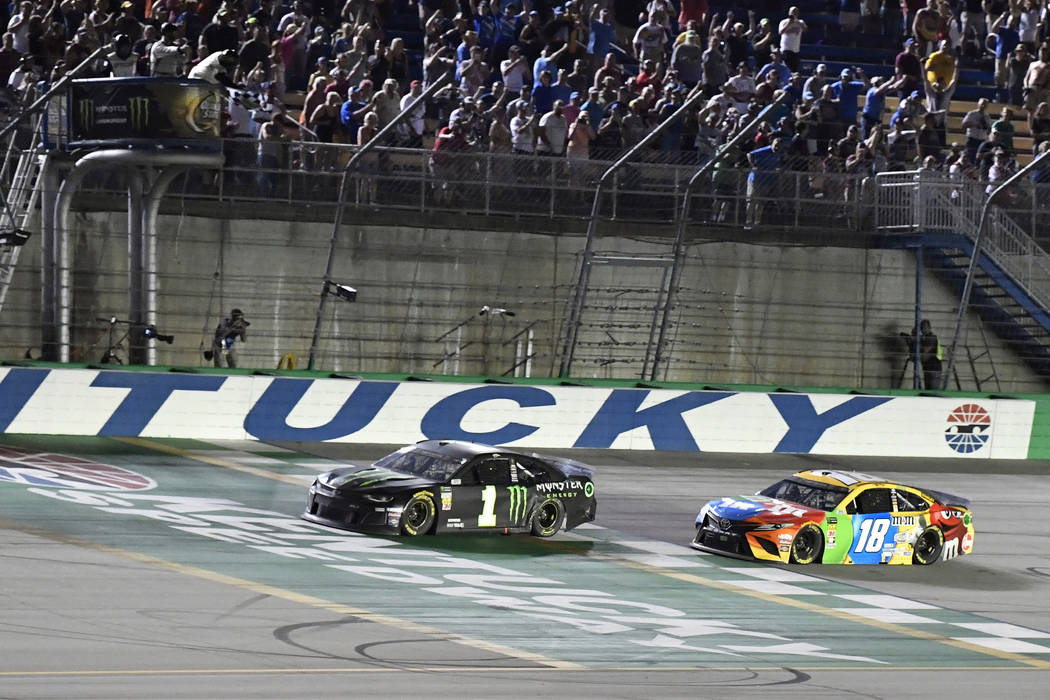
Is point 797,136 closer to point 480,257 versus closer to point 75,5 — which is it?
point 480,257

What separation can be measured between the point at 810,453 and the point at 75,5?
1215cm

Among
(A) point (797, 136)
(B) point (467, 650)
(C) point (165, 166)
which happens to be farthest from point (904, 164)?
(B) point (467, 650)

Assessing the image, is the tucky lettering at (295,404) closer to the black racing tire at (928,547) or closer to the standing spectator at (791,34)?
the black racing tire at (928,547)

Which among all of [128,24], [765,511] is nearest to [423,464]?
[765,511]

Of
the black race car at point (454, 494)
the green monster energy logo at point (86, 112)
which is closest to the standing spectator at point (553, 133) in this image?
the green monster energy logo at point (86, 112)

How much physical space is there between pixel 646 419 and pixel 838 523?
6.96m

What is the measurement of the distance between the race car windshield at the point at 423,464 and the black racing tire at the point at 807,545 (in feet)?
11.3

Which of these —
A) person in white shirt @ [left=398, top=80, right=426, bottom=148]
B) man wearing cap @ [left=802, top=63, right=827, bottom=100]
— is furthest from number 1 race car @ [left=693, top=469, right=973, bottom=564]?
man wearing cap @ [left=802, top=63, right=827, bottom=100]

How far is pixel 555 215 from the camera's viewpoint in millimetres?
25875

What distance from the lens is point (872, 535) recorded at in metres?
18.7

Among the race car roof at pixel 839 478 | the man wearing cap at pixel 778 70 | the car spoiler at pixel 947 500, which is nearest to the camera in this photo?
the race car roof at pixel 839 478

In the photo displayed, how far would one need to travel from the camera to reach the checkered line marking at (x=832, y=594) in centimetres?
1519

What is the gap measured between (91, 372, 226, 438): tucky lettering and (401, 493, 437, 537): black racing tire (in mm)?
6132

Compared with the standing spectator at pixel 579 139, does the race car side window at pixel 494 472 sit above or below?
below
